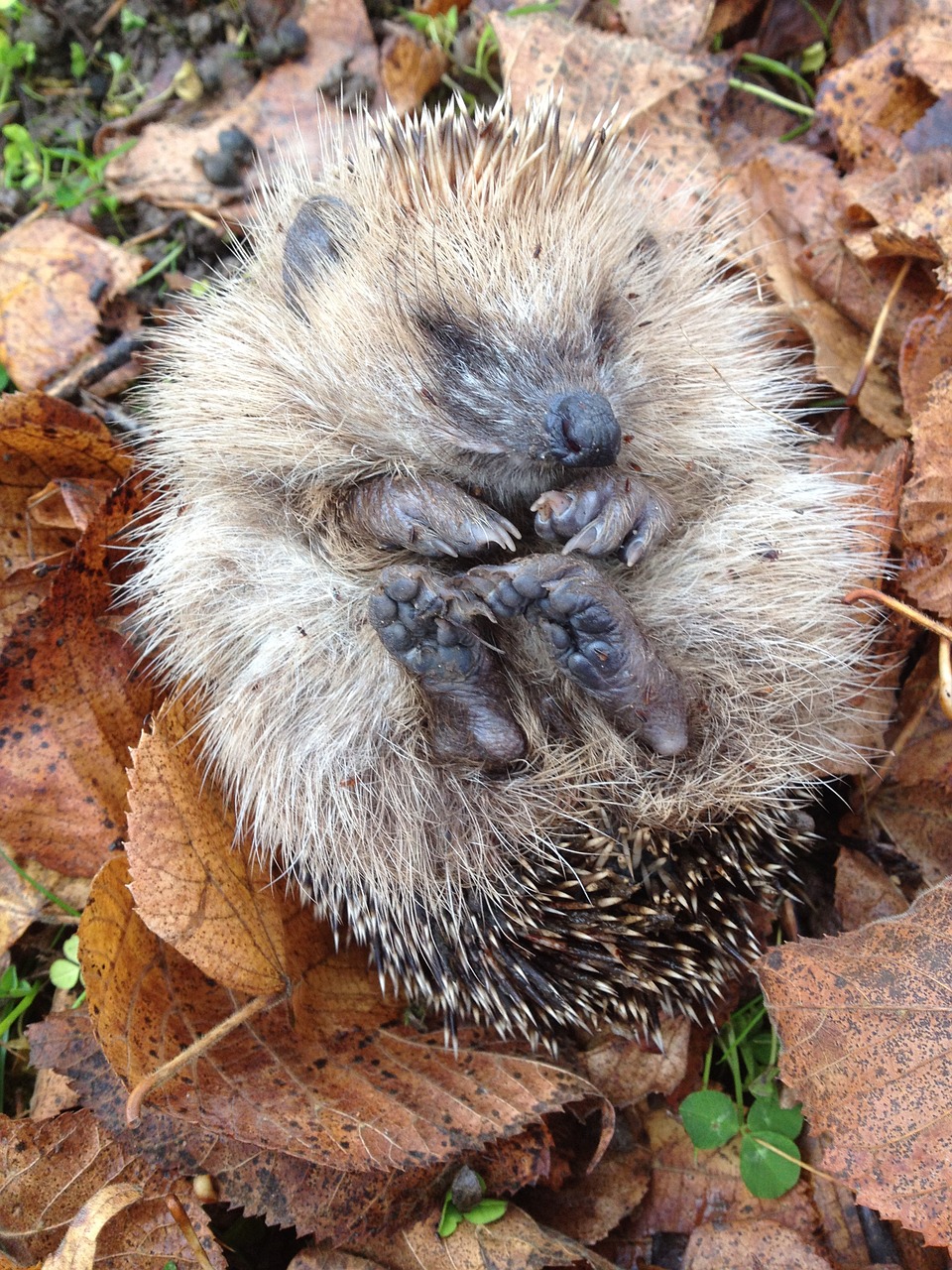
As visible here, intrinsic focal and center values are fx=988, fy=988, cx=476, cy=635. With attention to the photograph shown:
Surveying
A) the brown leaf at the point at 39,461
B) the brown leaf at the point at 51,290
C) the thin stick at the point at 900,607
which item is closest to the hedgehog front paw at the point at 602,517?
the thin stick at the point at 900,607

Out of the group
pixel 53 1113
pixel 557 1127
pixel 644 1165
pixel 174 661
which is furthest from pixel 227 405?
pixel 644 1165

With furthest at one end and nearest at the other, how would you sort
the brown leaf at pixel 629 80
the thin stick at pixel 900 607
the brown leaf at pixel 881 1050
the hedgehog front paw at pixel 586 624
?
the brown leaf at pixel 629 80 < the thin stick at pixel 900 607 < the hedgehog front paw at pixel 586 624 < the brown leaf at pixel 881 1050

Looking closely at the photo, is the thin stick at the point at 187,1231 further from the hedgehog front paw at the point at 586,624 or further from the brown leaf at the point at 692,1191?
the hedgehog front paw at the point at 586,624

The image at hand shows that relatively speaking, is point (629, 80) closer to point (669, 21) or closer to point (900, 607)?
point (669, 21)

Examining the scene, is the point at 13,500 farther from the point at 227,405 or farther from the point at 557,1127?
the point at 557,1127

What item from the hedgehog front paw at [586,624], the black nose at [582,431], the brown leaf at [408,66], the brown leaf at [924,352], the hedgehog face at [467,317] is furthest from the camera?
the brown leaf at [408,66]

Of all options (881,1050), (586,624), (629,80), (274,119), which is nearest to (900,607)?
(586,624)

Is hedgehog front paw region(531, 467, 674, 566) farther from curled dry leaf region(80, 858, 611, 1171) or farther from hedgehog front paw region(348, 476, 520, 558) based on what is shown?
curled dry leaf region(80, 858, 611, 1171)
